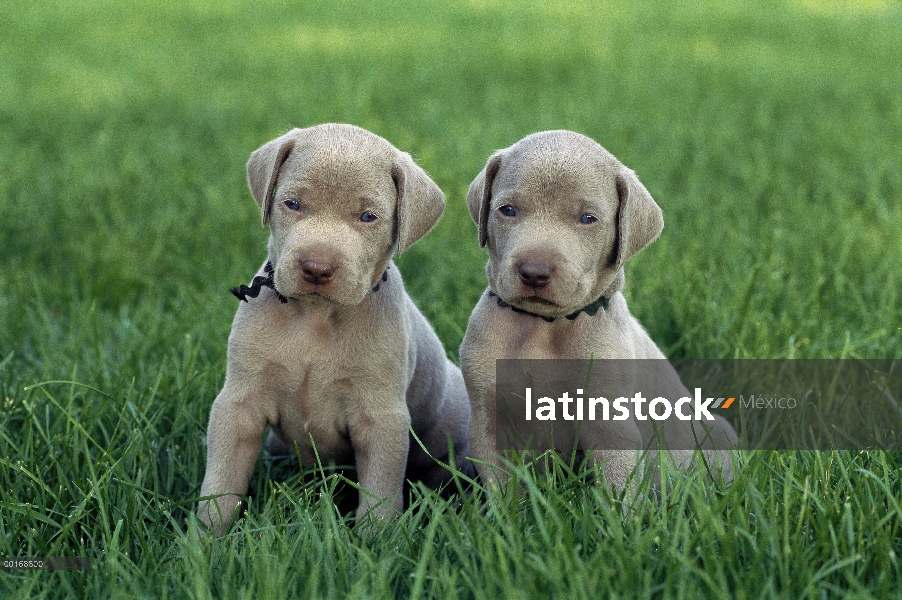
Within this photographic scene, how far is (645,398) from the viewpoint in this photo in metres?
4.28

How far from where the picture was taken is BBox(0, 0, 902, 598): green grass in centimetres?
346

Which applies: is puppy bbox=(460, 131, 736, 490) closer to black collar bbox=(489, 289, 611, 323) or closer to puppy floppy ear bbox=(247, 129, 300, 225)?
black collar bbox=(489, 289, 611, 323)

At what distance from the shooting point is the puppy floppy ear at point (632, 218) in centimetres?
394

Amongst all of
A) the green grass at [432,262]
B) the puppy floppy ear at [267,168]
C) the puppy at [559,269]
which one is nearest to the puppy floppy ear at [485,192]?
the puppy at [559,269]

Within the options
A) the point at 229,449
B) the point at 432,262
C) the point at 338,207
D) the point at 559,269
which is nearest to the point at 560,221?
the point at 559,269

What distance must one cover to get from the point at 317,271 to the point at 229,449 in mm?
903

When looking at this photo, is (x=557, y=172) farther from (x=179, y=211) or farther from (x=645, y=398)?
(x=179, y=211)

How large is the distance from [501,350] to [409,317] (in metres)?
0.58

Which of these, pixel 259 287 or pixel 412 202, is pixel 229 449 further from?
pixel 412 202

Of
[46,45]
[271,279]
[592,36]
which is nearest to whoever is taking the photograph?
[271,279]

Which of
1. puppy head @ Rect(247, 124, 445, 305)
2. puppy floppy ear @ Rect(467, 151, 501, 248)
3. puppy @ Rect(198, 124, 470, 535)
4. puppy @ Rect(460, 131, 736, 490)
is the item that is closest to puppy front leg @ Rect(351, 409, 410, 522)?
puppy @ Rect(198, 124, 470, 535)

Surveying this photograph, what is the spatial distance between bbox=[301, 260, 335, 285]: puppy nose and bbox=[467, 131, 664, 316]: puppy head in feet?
2.04

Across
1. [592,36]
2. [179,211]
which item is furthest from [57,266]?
[592,36]

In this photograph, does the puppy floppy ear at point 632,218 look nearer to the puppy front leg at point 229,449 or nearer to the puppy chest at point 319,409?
the puppy chest at point 319,409
